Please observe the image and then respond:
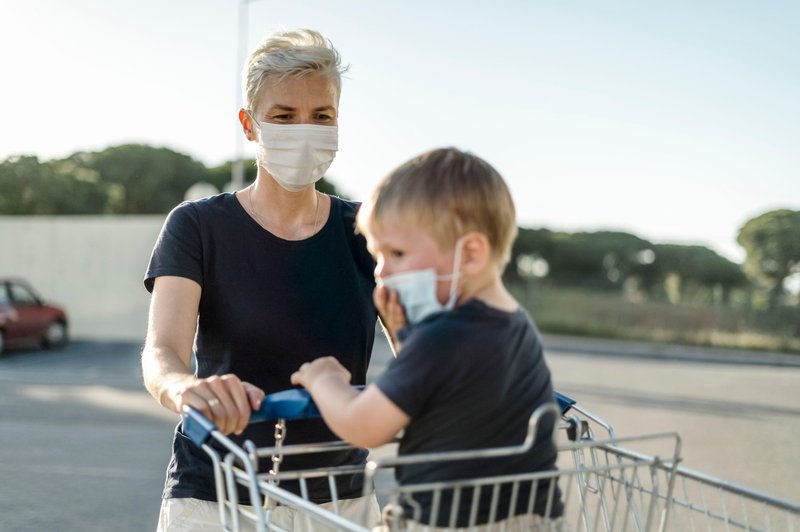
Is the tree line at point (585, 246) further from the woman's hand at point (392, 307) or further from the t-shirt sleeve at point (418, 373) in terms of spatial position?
the t-shirt sleeve at point (418, 373)

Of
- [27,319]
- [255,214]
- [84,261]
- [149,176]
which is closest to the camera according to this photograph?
[255,214]

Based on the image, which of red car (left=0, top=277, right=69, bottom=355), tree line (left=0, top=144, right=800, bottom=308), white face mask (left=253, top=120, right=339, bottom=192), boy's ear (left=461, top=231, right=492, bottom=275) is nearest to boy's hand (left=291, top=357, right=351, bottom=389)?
boy's ear (left=461, top=231, right=492, bottom=275)

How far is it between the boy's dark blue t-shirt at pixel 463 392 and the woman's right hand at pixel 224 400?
384mm

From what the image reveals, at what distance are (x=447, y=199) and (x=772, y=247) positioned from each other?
90.1ft

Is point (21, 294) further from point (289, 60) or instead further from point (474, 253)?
point (474, 253)

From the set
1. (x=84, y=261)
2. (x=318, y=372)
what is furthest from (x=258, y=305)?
(x=84, y=261)

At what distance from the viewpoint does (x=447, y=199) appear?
178 cm

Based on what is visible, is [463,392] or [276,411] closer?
[463,392]

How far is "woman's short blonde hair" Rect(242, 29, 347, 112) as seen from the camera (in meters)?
2.56

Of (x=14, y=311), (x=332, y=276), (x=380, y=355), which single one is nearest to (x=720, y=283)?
(x=380, y=355)

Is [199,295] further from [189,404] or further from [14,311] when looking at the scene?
[14,311]

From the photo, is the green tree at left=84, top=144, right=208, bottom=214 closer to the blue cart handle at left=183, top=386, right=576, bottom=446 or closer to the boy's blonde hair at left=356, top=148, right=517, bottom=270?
the blue cart handle at left=183, top=386, right=576, bottom=446

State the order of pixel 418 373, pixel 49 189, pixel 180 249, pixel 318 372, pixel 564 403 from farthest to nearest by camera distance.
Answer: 1. pixel 49 189
2. pixel 180 249
3. pixel 564 403
4. pixel 318 372
5. pixel 418 373

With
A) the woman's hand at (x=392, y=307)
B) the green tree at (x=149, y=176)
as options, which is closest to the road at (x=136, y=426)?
the woman's hand at (x=392, y=307)
